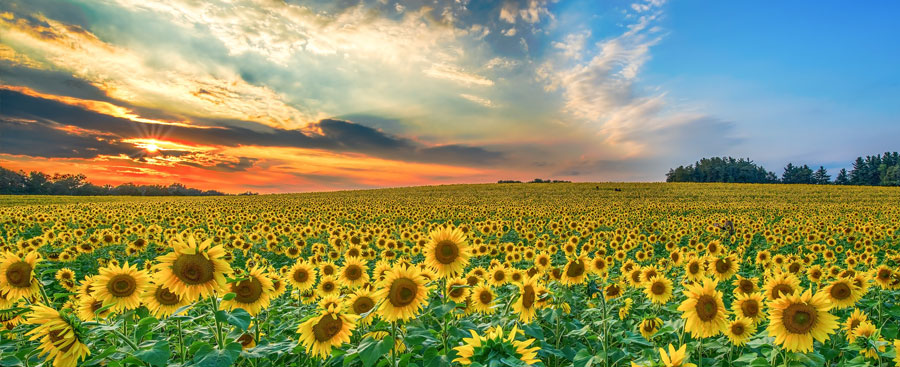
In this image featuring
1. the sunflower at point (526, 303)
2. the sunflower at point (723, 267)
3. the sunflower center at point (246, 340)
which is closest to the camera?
the sunflower center at point (246, 340)

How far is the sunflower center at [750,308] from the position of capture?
13.5 ft

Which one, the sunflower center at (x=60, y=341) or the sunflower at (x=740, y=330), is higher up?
the sunflower center at (x=60, y=341)

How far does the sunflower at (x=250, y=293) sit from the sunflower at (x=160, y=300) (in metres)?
0.36

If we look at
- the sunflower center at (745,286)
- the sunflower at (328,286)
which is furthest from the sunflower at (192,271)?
the sunflower center at (745,286)

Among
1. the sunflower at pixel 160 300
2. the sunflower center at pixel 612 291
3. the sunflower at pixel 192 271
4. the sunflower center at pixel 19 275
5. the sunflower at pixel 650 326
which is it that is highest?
the sunflower at pixel 192 271

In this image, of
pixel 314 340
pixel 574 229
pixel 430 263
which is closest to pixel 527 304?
pixel 430 263

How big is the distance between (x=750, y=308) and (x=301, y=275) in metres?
5.51

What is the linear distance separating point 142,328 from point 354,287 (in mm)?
2405

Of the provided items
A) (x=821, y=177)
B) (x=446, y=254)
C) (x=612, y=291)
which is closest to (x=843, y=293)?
(x=612, y=291)

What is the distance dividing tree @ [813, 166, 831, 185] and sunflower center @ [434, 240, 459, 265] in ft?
524

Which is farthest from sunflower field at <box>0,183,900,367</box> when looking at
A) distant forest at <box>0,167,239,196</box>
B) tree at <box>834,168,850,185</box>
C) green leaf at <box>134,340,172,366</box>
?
tree at <box>834,168,850,185</box>

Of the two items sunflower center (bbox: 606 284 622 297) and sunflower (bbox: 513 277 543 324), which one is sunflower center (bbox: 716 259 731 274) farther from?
sunflower (bbox: 513 277 543 324)

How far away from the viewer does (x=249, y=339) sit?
3.88m

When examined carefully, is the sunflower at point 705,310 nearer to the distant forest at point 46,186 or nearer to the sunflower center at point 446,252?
the sunflower center at point 446,252
